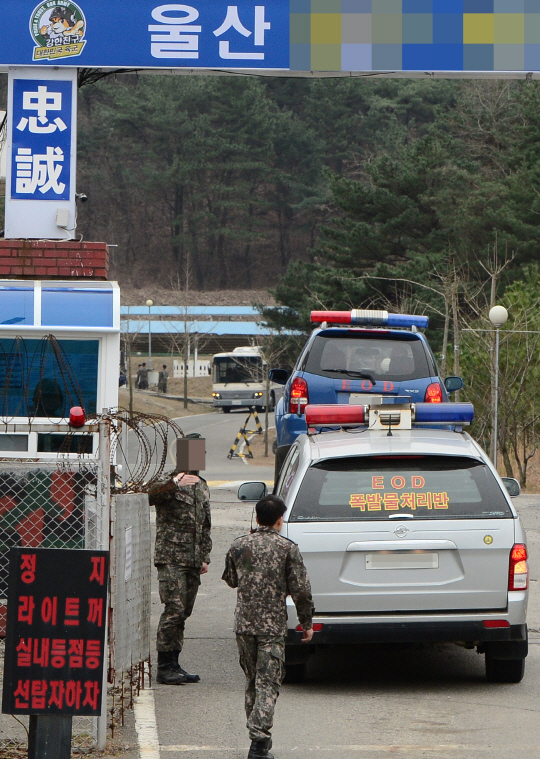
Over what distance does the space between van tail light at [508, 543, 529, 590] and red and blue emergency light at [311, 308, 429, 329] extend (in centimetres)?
553

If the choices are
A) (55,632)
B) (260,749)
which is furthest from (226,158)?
(55,632)

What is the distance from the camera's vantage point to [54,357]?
950 cm

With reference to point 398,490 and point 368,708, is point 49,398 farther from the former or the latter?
point 368,708

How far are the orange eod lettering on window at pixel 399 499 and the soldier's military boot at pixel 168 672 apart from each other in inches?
63.0

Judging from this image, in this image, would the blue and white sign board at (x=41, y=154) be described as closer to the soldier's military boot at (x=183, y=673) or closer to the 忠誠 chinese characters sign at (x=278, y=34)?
the 忠誠 chinese characters sign at (x=278, y=34)

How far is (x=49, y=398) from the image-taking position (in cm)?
943

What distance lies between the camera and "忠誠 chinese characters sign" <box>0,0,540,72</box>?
40.5 feet

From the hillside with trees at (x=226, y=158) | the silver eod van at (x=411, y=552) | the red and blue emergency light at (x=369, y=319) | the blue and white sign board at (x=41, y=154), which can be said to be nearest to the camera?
the silver eod van at (x=411, y=552)

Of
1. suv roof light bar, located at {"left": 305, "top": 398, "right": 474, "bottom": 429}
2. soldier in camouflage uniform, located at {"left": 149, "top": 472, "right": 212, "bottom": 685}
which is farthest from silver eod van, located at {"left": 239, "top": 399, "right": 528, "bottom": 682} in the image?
suv roof light bar, located at {"left": 305, "top": 398, "right": 474, "bottom": 429}

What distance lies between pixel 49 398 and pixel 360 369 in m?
3.78

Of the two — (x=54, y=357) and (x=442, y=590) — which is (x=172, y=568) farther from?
(x=54, y=357)

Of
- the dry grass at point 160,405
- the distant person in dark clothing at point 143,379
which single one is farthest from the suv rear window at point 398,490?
the distant person in dark clothing at point 143,379

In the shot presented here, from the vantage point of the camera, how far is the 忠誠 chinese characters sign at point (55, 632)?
4699 millimetres

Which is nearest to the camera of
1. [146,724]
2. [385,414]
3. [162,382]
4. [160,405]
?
[146,724]
